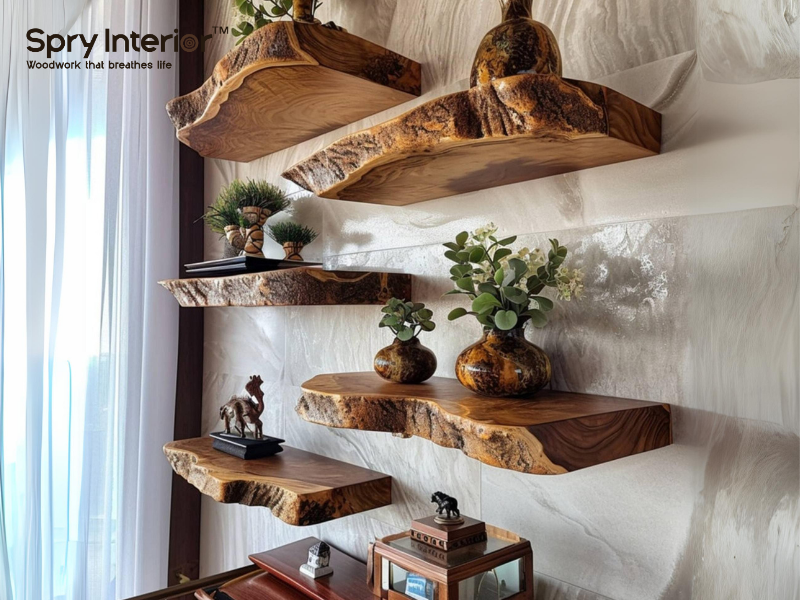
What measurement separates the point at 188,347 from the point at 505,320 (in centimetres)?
120

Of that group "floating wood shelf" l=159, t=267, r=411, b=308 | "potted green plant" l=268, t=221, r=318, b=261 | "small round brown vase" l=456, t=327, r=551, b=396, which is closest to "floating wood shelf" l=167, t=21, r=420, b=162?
"potted green plant" l=268, t=221, r=318, b=261

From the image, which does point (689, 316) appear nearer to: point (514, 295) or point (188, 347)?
point (514, 295)

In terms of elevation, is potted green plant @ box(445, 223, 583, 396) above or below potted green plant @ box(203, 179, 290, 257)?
below

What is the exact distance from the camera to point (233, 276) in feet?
4.05

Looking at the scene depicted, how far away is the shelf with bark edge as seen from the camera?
702mm

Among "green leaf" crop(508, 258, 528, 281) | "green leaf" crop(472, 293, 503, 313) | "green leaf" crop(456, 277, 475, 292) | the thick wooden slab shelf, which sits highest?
"green leaf" crop(508, 258, 528, 281)

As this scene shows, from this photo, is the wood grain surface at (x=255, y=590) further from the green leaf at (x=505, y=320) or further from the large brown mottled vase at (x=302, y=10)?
the large brown mottled vase at (x=302, y=10)

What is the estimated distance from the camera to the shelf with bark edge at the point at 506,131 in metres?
0.70

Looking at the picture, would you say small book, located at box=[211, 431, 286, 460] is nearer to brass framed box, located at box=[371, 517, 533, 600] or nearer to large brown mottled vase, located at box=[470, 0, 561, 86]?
brass framed box, located at box=[371, 517, 533, 600]

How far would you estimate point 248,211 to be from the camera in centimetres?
141

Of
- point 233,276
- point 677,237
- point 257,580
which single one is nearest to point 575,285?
point 677,237

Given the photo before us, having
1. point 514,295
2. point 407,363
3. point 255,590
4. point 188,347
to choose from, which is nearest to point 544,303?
point 514,295

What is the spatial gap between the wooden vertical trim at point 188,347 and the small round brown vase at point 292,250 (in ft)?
1.62

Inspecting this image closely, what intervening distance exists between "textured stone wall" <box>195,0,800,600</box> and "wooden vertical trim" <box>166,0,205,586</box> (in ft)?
2.93
